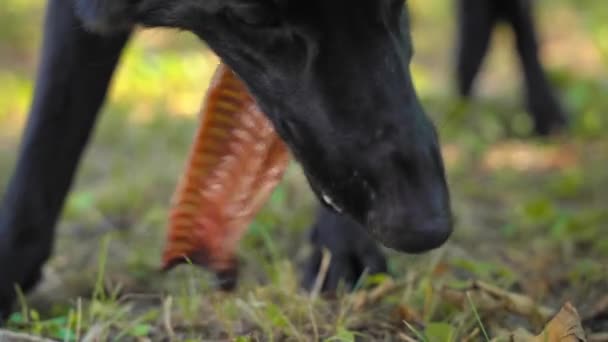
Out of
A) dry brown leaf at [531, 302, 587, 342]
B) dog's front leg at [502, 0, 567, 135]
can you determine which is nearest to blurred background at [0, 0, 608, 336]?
dog's front leg at [502, 0, 567, 135]

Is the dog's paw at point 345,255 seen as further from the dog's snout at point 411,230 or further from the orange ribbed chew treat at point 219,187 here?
the dog's snout at point 411,230

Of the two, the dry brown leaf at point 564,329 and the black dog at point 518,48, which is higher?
the dry brown leaf at point 564,329

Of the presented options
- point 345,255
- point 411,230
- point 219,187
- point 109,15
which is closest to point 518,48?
point 345,255

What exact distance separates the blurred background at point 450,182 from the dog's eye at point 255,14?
0.61 m

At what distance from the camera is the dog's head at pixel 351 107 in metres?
1.61

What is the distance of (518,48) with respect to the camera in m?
4.28

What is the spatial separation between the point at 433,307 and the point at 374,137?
0.60 metres

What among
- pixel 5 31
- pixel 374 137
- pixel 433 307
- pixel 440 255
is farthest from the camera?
pixel 5 31

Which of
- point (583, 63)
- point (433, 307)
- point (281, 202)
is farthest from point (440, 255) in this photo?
point (583, 63)

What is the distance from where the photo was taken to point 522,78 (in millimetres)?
4344

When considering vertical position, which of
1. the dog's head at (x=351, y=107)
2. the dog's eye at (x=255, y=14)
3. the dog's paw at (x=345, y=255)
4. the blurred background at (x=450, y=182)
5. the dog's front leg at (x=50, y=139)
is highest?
the dog's eye at (x=255, y=14)

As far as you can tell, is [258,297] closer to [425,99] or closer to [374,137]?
[374,137]

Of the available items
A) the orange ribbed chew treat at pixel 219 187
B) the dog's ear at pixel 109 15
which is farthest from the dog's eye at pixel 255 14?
the orange ribbed chew treat at pixel 219 187

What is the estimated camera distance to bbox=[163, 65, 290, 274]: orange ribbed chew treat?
2.12 metres
